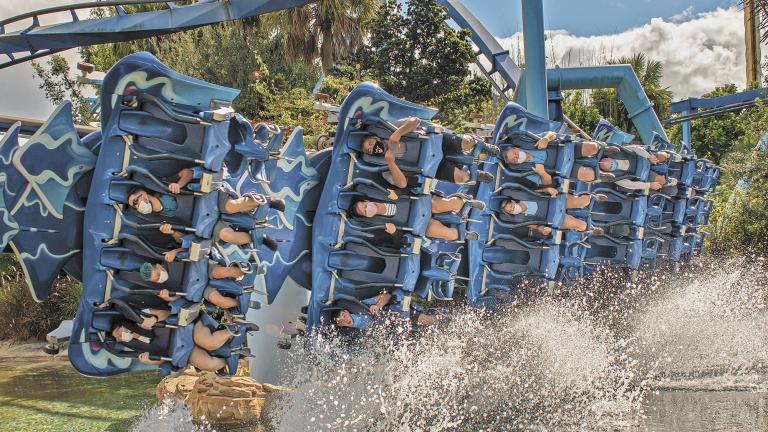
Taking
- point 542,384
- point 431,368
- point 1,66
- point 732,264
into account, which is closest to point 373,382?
point 431,368

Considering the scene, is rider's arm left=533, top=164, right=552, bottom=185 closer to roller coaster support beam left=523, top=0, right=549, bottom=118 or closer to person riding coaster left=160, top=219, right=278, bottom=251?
roller coaster support beam left=523, top=0, right=549, bottom=118

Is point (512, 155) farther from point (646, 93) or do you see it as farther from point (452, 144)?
point (646, 93)

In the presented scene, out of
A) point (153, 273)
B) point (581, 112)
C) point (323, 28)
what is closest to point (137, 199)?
point (153, 273)

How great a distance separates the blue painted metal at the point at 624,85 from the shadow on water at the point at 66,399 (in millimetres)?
8828

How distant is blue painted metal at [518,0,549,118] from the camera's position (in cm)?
1166

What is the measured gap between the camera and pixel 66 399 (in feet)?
25.9

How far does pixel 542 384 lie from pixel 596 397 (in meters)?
0.58

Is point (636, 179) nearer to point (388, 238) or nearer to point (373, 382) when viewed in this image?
point (388, 238)

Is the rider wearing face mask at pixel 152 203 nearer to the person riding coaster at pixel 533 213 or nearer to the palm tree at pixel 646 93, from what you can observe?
the person riding coaster at pixel 533 213

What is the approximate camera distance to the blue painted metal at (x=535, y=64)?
1166 centimetres

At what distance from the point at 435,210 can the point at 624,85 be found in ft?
27.5

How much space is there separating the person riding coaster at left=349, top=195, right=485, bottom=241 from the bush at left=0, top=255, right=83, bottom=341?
554 centimetres

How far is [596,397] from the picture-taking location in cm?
812

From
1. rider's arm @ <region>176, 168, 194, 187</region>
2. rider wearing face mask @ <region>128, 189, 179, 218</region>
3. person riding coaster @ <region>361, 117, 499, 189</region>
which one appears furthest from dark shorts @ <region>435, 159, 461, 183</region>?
rider wearing face mask @ <region>128, 189, 179, 218</region>
